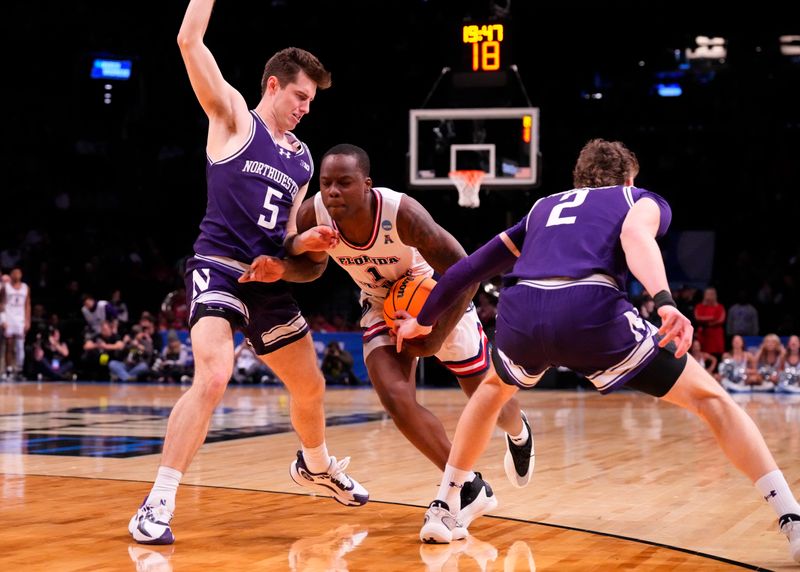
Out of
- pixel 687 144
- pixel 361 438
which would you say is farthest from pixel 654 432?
pixel 687 144

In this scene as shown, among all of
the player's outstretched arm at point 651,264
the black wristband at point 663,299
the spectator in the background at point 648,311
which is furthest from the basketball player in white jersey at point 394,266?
the spectator in the background at point 648,311

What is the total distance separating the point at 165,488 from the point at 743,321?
15009mm

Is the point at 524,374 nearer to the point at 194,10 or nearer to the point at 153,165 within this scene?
the point at 194,10

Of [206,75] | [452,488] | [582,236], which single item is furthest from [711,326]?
[206,75]

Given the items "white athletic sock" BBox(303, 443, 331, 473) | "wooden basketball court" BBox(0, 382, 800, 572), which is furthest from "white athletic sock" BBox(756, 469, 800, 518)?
"white athletic sock" BBox(303, 443, 331, 473)

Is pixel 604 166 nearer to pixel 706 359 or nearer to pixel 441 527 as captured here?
pixel 441 527

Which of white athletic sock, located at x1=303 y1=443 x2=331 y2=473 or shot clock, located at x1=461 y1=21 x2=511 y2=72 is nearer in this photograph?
white athletic sock, located at x1=303 y1=443 x2=331 y2=473

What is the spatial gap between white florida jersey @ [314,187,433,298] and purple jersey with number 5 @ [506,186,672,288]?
858 mm

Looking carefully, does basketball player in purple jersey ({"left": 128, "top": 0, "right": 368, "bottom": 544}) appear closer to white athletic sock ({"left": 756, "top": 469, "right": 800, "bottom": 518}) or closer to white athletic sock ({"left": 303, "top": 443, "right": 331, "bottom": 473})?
Result: white athletic sock ({"left": 303, "top": 443, "right": 331, "bottom": 473})

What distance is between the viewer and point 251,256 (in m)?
5.06

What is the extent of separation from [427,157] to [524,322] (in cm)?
1238

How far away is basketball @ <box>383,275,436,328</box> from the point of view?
5156mm

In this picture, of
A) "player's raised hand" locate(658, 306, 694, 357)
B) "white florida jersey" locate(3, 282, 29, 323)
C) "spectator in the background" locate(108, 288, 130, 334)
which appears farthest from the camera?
"spectator in the background" locate(108, 288, 130, 334)

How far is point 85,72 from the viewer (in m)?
25.9
